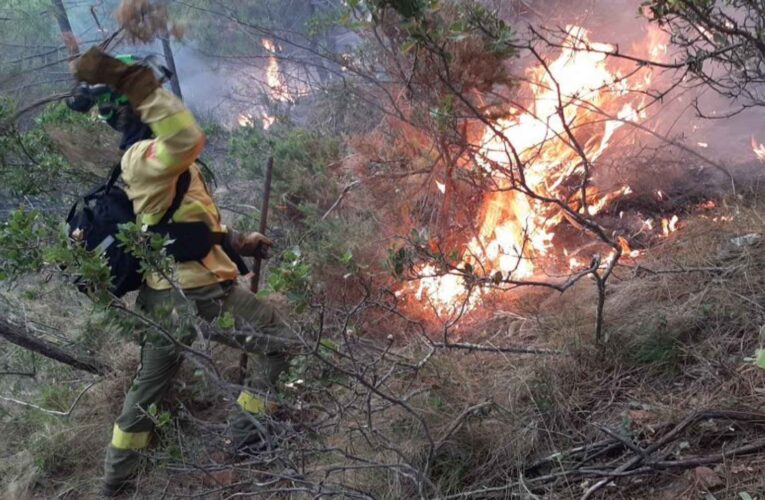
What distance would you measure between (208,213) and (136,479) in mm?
1612

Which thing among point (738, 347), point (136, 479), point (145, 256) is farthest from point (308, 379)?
point (738, 347)

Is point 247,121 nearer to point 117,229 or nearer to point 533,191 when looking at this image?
point 533,191

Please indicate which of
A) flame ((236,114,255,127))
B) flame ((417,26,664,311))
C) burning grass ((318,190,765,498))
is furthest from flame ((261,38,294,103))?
burning grass ((318,190,765,498))

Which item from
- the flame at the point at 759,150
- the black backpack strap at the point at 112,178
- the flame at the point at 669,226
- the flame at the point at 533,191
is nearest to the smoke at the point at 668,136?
the flame at the point at 759,150

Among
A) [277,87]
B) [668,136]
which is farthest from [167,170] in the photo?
[277,87]

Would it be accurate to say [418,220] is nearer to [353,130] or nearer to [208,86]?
[353,130]

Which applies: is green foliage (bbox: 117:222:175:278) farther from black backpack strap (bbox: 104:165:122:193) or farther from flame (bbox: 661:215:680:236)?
flame (bbox: 661:215:680:236)

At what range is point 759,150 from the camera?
5.34 metres

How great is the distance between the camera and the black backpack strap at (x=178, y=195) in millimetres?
3332

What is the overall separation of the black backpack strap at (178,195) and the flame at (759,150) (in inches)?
178

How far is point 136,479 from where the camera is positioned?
361 centimetres

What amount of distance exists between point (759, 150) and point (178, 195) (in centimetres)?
482

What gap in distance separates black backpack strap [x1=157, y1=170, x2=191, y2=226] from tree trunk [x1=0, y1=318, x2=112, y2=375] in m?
1.84

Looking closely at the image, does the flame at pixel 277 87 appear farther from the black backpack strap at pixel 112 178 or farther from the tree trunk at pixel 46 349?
the black backpack strap at pixel 112 178
